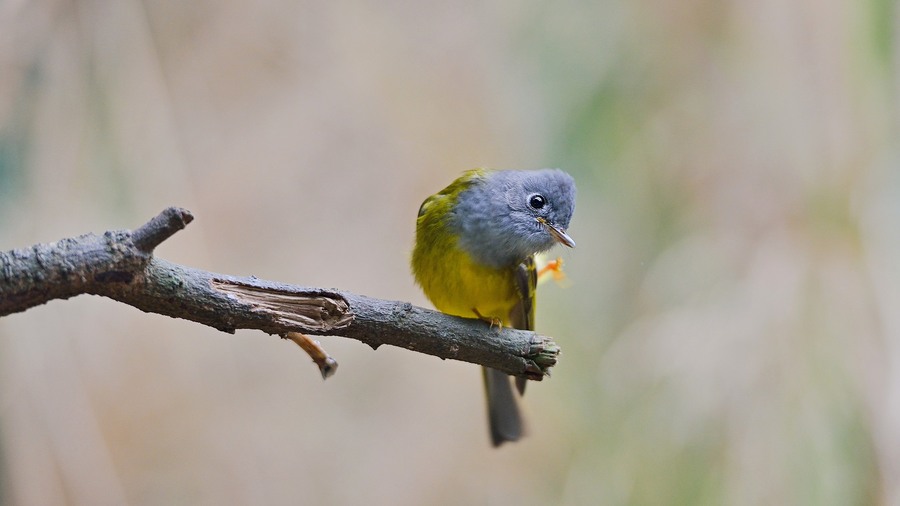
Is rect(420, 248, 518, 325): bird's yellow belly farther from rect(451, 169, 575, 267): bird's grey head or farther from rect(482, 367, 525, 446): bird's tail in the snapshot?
rect(482, 367, 525, 446): bird's tail

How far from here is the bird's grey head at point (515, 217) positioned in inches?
94.5

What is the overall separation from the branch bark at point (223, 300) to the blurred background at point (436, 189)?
2.20 meters

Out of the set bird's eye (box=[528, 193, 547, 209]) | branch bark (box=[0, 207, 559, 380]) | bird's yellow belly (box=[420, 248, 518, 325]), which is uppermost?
bird's eye (box=[528, 193, 547, 209])

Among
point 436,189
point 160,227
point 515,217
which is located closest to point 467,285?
point 515,217

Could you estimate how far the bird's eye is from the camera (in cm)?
249

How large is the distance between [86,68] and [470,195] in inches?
84.1

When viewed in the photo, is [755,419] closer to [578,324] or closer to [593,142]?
[578,324]

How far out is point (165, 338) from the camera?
3928 millimetres

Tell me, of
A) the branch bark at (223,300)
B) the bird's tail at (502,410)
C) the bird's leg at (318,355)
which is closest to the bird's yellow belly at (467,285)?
the branch bark at (223,300)

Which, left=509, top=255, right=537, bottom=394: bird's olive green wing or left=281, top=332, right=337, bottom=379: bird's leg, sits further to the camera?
left=509, top=255, right=537, bottom=394: bird's olive green wing

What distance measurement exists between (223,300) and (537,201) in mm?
1256

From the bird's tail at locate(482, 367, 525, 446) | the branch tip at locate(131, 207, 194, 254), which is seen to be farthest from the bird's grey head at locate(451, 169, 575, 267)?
the branch tip at locate(131, 207, 194, 254)

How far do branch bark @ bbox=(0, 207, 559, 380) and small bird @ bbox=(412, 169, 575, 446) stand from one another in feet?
1.25

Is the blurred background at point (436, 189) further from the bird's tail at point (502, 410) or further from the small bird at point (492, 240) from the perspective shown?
the small bird at point (492, 240)
